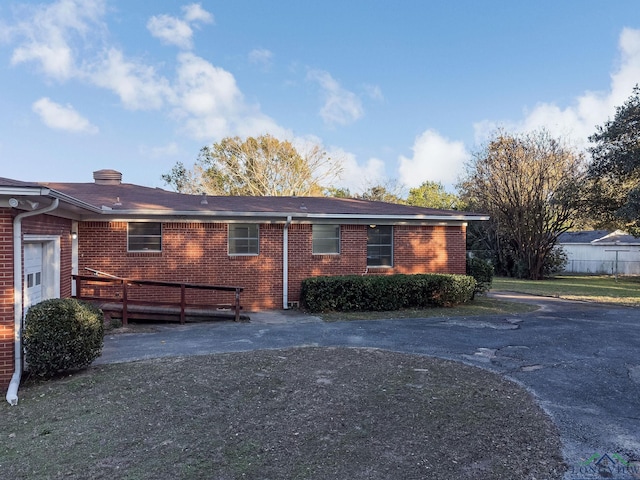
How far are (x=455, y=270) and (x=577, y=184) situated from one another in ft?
50.6

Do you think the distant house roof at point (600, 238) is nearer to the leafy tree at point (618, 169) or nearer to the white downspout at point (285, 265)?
the leafy tree at point (618, 169)

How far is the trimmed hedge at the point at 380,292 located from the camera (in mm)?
11250

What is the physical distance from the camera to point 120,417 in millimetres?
4332

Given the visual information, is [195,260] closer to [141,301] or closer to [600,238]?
[141,301]

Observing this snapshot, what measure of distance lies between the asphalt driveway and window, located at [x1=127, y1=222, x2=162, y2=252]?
265 centimetres

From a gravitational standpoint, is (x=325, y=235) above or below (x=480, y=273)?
above

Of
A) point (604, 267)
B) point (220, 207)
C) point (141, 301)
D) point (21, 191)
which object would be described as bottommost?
point (604, 267)

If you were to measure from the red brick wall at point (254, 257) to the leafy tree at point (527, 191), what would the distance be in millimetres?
14875

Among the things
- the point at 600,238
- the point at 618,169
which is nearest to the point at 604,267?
the point at 600,238

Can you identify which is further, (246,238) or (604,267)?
(604,267)

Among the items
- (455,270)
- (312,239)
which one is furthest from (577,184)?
(312,239)

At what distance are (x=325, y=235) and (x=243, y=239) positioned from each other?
7.93 feet

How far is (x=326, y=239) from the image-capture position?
12.6 m

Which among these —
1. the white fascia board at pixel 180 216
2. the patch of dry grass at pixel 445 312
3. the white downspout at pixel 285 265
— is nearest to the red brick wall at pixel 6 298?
the white fascia board at pixel 180 216
